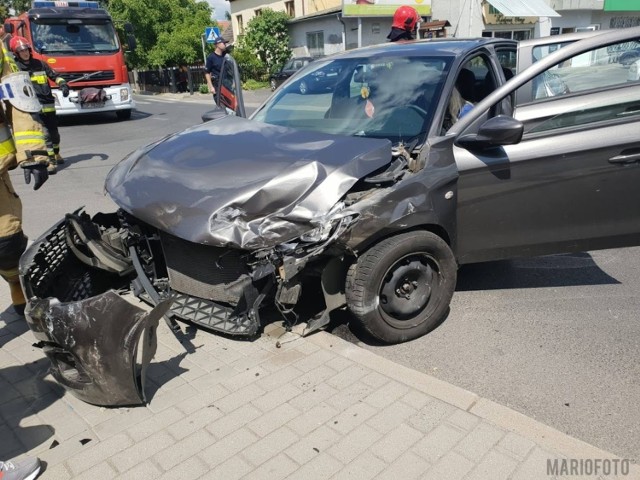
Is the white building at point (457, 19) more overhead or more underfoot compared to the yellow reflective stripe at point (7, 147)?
more overhead

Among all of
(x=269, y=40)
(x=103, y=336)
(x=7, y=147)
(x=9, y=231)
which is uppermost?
(x=269, y=40)

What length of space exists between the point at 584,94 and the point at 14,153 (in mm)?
3951

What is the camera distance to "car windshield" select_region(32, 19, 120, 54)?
14.2 m

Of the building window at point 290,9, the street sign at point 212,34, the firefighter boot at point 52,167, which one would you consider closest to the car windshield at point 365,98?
the firefighter boot at point 52,167

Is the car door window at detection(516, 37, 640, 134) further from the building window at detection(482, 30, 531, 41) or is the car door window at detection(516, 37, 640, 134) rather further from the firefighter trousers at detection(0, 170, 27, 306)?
the building window at detection(482, 30, 531, 41)

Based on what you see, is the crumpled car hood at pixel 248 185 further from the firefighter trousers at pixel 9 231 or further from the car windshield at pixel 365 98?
the firefighter trousers at pixel 9 231

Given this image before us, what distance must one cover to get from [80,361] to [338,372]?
56.1 inches

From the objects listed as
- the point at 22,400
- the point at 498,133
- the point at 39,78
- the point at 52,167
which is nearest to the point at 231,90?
the point at 498,133

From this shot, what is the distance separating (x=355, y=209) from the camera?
10.0 feet

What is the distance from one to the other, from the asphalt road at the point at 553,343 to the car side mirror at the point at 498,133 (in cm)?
129

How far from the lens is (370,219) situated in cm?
309

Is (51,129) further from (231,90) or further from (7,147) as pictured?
(7,147)

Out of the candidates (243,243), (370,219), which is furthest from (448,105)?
(243,243)

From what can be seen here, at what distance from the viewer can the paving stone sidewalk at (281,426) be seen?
2432 millimetres
